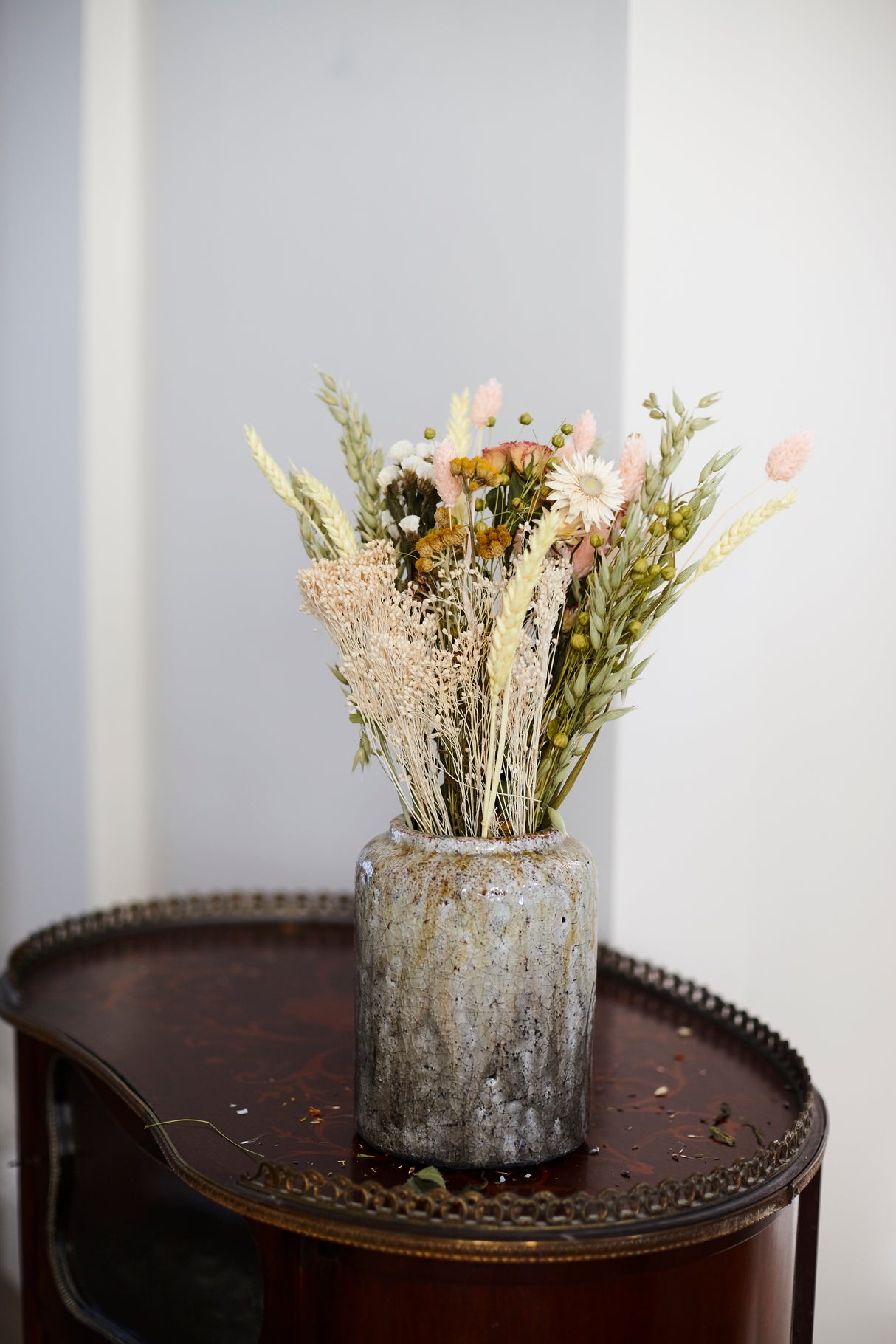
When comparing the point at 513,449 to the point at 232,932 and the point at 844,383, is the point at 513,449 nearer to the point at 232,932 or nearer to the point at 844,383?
the point at 844,383

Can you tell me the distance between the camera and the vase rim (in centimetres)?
102

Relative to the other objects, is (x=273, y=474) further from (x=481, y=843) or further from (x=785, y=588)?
(x=785, y=588)

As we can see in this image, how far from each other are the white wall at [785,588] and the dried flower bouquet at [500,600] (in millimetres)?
409

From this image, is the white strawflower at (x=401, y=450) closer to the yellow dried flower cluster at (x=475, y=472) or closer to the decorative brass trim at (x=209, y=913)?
the yellow dried flower cluster at (x=475, y=472)

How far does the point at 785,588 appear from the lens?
4.83 ft

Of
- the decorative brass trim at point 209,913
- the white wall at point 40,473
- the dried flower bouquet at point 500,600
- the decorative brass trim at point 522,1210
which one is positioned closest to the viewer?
the decorative brass trim at point 522,1210

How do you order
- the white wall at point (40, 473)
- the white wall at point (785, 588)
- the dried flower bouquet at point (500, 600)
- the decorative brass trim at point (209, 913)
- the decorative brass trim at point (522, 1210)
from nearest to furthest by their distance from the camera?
the decorative brass trim at point (522, 1210) < the dried flower bouquet at point (500, 600) < the white wall at point (785, 588) < the decorative brass trim at point (209, 913) < the white wall at point (40, 473)

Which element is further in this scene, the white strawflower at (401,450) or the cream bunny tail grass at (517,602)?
the white strawflower at (401,450)

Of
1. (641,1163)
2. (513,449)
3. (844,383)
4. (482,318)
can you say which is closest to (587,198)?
(482,318)

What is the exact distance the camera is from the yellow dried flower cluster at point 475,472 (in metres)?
0.98

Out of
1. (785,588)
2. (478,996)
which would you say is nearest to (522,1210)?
(478,996)

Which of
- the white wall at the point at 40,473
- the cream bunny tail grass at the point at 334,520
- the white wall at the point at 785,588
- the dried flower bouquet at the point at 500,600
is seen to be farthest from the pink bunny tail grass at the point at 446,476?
the white wall at the point at 40,473

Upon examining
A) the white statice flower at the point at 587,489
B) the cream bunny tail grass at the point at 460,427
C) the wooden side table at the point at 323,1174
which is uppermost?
the cream bunny tail grass at the point at 460,427

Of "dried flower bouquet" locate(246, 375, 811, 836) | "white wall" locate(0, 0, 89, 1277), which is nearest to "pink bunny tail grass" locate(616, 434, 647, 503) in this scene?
"dried flower bouquet" locate(246, 375, 811, 836)
